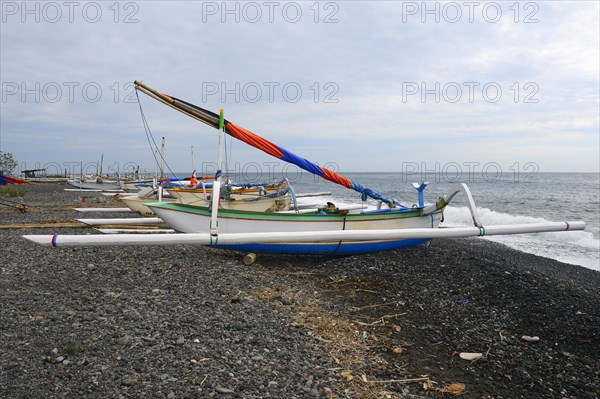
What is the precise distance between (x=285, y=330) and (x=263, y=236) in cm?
178

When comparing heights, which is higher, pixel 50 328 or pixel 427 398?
pixel 50 328

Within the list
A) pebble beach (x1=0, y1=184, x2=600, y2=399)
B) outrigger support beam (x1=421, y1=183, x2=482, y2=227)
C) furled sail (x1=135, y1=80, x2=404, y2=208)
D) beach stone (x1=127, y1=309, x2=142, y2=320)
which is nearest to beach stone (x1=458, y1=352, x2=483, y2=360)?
pebble beach (x1=0, y1=184, x2=600, y2=399)

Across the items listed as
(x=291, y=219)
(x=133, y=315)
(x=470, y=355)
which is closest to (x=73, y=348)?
(x=133, y=315)

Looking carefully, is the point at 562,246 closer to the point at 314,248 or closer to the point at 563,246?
the point at 563,246

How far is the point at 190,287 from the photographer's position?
7.06 m

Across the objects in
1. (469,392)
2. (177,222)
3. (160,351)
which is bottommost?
(469,392)

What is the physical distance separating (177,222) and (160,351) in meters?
5.68

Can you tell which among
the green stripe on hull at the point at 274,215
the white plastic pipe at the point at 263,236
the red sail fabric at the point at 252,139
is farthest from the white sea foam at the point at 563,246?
the red sail fabric at the point at 252,139

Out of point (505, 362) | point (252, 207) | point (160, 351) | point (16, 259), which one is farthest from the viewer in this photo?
point (252, 207)

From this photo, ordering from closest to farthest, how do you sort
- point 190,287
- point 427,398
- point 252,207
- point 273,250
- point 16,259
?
point 427,398
point 190,287
point 16,259
point 273,250
point 252,207

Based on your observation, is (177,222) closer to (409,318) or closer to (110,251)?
(110,251)

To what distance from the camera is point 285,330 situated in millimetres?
5316

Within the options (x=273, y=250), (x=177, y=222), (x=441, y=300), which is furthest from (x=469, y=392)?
(x=177, y=222)

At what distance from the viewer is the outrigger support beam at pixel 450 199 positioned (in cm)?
831
